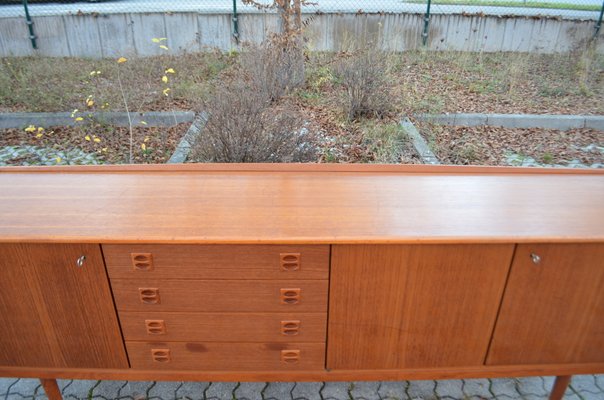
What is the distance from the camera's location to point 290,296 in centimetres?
177

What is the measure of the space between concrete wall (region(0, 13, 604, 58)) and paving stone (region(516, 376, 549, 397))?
6.78 meters

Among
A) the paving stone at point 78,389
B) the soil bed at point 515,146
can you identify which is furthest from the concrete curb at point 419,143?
the paving stone at point 78,389

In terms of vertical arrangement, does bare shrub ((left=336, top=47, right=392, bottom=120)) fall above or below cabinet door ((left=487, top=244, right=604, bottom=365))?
above

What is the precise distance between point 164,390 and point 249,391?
0.44 m

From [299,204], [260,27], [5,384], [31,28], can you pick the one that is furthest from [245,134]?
[31,28]

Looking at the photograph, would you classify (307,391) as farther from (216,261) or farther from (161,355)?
(216,261)

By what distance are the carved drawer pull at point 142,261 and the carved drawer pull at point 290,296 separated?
535 mm

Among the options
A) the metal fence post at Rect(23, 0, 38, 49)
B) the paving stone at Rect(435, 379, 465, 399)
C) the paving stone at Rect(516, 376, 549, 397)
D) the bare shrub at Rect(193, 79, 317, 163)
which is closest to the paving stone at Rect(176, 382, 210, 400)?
the paving stone at Rect(435, 379, 465, 399)

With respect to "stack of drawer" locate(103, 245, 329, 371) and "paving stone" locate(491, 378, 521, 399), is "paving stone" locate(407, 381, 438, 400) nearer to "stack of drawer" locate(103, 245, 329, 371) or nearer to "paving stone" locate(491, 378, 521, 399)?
"paving stone" locate(491, 378, 521, 399)

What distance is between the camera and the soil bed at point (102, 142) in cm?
459

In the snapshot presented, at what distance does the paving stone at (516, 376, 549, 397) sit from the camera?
7.27ft

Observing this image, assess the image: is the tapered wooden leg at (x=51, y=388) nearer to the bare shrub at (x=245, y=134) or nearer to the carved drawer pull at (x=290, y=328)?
the carved drawer pull at (x=290, y=328)

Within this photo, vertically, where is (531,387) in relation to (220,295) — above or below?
below

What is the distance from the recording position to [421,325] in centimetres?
183
